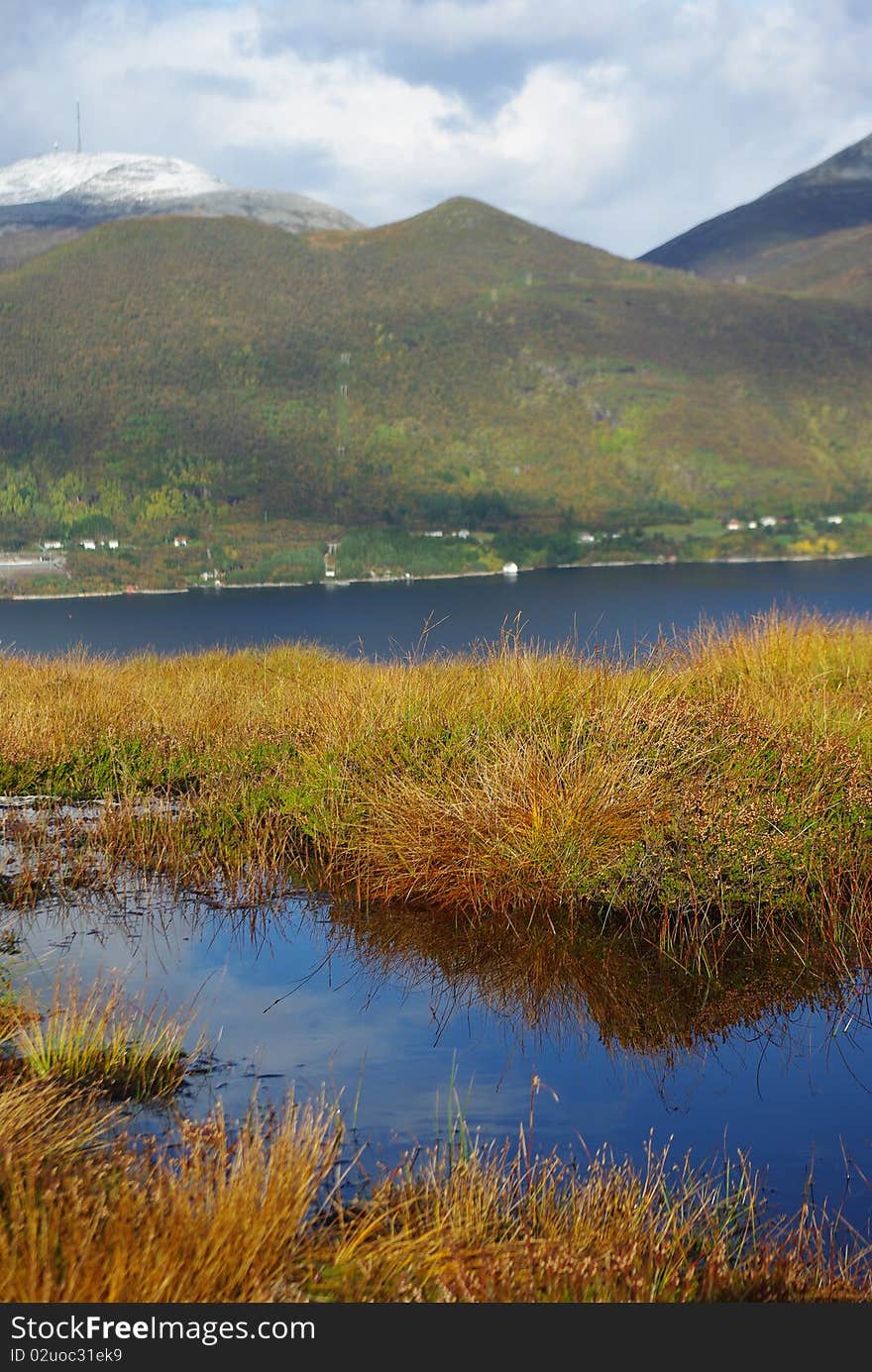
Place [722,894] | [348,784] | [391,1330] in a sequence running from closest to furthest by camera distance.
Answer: [391,1330]
[722,894]
[348,784]

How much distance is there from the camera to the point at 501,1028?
20.7ft

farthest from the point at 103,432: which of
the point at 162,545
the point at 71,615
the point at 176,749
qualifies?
the point at 176,749

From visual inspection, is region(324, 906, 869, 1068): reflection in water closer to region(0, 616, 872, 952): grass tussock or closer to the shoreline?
region(0, 616, 872, 952): grass tussock

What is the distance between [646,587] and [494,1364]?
389 ft

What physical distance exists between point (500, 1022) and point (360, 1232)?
8.80 ft

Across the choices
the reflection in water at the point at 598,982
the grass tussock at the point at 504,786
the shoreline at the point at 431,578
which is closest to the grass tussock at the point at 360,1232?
the reflection in water at the point at 598,982

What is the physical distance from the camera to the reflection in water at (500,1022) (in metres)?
5.20

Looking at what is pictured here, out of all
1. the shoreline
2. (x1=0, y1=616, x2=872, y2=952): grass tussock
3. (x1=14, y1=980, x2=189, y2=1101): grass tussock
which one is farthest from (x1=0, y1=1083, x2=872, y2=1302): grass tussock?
the shoreline

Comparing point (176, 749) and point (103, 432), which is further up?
point (103, 432)

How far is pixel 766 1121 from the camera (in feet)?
17.3

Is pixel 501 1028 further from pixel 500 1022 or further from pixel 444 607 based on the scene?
pixel 444 607

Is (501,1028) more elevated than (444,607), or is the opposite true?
(501,1028)

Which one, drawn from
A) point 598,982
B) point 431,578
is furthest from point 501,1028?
point 431,578

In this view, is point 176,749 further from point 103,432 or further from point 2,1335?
point 103,432
